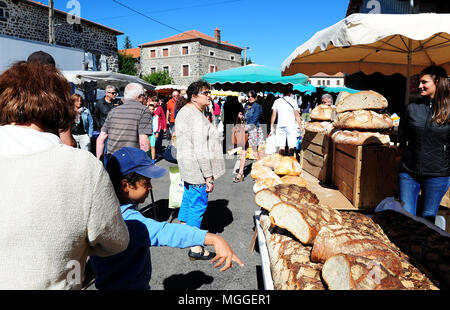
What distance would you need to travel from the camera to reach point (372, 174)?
3.18 m

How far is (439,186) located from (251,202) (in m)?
3.05

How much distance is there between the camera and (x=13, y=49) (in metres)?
12.1

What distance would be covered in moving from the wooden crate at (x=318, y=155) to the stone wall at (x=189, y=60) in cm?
A: 4079

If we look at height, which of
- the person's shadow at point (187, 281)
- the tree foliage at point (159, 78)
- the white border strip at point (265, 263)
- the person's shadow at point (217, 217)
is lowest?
the person's shadow at point (187, 281)

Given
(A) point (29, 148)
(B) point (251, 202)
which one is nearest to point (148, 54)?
(B) point (251, 202)

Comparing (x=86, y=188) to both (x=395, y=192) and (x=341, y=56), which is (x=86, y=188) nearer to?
(x=395, y=192)

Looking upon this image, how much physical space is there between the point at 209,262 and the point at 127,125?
6.29 ft

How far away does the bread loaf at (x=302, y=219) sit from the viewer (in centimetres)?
199

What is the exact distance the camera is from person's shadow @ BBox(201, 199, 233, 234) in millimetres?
4081

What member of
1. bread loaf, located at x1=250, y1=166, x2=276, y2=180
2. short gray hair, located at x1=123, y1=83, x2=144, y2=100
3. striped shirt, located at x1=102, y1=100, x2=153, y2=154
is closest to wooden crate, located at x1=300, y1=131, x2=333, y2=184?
bread loaf, located at x1=250, y1=166, x2=276, y2=180

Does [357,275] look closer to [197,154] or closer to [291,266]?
[291,266]

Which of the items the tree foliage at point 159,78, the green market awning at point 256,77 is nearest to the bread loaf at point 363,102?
the green market awning at point 256,77

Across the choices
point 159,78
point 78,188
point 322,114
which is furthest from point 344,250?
point 159,78

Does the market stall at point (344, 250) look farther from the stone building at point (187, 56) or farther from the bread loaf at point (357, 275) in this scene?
the stone building at point (187, 56)
